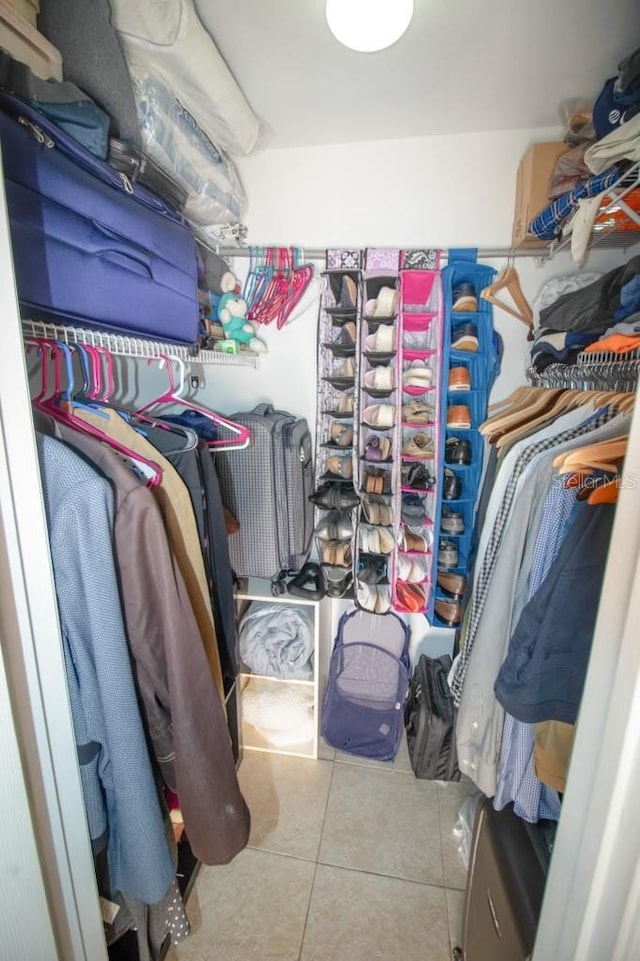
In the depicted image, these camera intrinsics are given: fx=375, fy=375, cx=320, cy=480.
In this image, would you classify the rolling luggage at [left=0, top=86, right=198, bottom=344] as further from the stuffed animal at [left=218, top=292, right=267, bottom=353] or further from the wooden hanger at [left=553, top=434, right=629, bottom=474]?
the wooden hanger at [left=553, top=434, right=629, bottom=474]

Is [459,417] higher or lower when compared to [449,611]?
higher

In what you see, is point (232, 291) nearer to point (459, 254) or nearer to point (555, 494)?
point (459, 254)

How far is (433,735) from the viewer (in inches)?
58.3

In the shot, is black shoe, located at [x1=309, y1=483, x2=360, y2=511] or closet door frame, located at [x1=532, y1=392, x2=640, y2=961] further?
black shoe, located at [x1=309, y1=483, x2=360, y2=511]

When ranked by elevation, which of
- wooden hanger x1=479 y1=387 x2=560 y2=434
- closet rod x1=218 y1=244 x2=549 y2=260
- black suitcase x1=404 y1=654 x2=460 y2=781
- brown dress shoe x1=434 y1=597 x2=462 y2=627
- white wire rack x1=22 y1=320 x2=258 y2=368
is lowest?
black suitcase x1=404 y1=654 x2=460 y2=781

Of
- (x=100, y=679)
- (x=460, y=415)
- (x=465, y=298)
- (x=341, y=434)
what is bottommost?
(x=100, y=679)

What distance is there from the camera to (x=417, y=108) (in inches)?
50.1

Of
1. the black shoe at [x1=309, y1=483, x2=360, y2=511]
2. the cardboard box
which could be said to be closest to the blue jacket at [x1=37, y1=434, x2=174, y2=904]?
the black shoe at [x1=309, y1=483, x2=360, y2=511]

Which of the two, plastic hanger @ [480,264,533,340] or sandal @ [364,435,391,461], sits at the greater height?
plastic hanger @ [480,264,533,340]

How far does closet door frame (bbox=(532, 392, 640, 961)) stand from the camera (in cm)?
37

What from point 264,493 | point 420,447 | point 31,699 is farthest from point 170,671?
point 420,447

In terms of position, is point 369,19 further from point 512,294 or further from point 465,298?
point 512,294

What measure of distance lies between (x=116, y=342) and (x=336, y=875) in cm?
174

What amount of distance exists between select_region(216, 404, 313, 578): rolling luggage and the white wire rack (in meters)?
0.27
